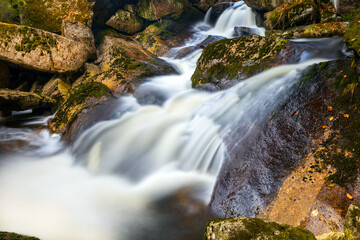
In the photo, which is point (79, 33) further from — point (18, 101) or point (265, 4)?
point (265, 4)

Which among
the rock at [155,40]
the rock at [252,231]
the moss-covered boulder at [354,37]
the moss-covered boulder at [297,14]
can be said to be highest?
the rock at [155,40]

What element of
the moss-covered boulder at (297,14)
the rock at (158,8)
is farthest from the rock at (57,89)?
the rock at (158,8)

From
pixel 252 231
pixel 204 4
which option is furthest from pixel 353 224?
pixel 204 4

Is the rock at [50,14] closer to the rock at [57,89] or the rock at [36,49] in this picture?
the rock at [36,49]

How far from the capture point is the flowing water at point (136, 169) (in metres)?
3.04

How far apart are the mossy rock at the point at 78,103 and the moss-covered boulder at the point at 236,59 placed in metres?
2.88

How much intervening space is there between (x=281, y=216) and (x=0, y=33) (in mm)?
9673

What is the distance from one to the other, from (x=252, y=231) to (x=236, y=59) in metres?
4.84

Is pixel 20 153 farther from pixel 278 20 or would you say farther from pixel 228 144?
pixel 278 20

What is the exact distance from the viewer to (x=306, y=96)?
3.28 m

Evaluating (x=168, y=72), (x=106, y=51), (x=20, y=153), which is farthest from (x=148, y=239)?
(x=106, y=51)

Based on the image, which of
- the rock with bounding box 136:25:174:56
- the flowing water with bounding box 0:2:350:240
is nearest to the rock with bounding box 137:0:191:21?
the rock with bounding box 136:25:174:56

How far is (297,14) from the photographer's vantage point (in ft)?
25.5

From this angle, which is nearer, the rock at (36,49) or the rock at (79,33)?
the rock at (36,49)
